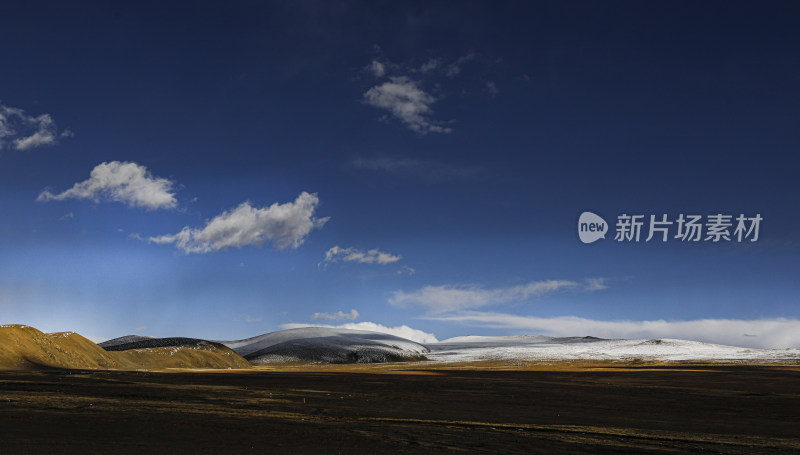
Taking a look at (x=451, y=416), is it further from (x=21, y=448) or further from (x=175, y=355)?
(x=175, y=355)

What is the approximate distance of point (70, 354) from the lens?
69688 mm

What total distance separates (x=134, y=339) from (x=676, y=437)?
18314cm

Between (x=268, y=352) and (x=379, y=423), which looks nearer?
(x=379, y=423)

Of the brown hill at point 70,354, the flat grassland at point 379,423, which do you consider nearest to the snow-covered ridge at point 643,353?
the brown hill at point 70,354

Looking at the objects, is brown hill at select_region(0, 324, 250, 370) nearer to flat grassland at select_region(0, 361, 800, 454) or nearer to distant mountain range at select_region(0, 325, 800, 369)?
distant mountain range at select_region(0, 325, 800, 369)

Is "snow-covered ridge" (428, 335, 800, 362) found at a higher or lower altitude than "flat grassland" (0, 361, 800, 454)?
lower

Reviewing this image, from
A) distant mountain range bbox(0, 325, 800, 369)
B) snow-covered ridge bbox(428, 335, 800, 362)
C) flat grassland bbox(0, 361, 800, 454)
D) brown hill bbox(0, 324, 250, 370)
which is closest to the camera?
flat grassland bbox(0, 361, 800, 454)

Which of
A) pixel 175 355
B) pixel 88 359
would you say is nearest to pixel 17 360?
pixel 88 359

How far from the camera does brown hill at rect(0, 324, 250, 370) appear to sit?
203 ft

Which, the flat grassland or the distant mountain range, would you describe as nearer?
the flat grassland

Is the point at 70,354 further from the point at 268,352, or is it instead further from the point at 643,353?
the point at 643,353

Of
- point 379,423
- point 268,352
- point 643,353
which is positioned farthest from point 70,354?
point 643,353

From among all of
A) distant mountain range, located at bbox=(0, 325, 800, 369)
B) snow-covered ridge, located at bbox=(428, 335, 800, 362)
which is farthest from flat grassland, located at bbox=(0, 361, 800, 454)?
snow-covered ridge, located at bbox=(428, 335, 800, 362)

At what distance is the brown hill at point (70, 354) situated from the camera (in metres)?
61.8
